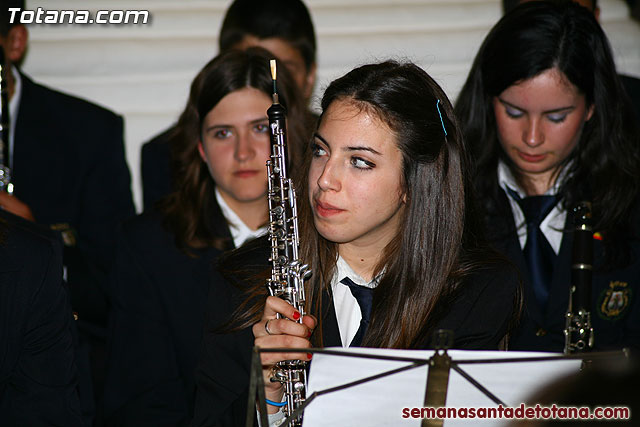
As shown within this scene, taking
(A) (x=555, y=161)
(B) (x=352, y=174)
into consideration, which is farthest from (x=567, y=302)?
(B) (x=352, y=174)

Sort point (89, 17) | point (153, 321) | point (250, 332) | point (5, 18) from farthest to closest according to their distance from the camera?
point (89, 17)
point (5, 18)
point (153, 321)
point (250, 332)

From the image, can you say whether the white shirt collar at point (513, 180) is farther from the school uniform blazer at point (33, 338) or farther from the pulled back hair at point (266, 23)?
the school uniform blazer at point (33, 338)

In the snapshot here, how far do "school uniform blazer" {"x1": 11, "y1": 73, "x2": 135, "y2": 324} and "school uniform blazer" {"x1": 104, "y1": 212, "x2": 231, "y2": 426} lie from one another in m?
0.51

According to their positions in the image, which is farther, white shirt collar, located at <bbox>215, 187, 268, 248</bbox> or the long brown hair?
white shirt collar, located at <bbox>215, 187, 268, 248</bbox>

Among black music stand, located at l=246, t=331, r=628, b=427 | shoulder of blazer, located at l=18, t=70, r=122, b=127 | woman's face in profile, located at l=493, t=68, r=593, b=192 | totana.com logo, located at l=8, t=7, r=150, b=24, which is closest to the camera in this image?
black music stand, located at l=246, t=331, r=628, b=427

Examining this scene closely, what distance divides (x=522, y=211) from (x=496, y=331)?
84 centimetres

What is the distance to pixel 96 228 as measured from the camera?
142 inches

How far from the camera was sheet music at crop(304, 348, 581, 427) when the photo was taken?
1519 millimetres

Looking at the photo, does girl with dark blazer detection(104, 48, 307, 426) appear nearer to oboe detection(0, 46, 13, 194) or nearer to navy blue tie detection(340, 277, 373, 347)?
oboe detection(0, 46, 13, 194)

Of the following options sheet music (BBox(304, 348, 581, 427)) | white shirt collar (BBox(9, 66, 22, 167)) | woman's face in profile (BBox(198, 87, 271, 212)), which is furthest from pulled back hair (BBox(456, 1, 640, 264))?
white shirt collar (BBox(9, 66, 22, 167))

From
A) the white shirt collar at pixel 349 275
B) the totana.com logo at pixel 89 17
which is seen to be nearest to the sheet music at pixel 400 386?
the white shirt collar at pixel 349 275

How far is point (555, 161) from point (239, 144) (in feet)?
3.90

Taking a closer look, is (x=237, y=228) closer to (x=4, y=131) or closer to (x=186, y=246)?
(x=186, y=246)

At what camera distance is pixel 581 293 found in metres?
2.36
